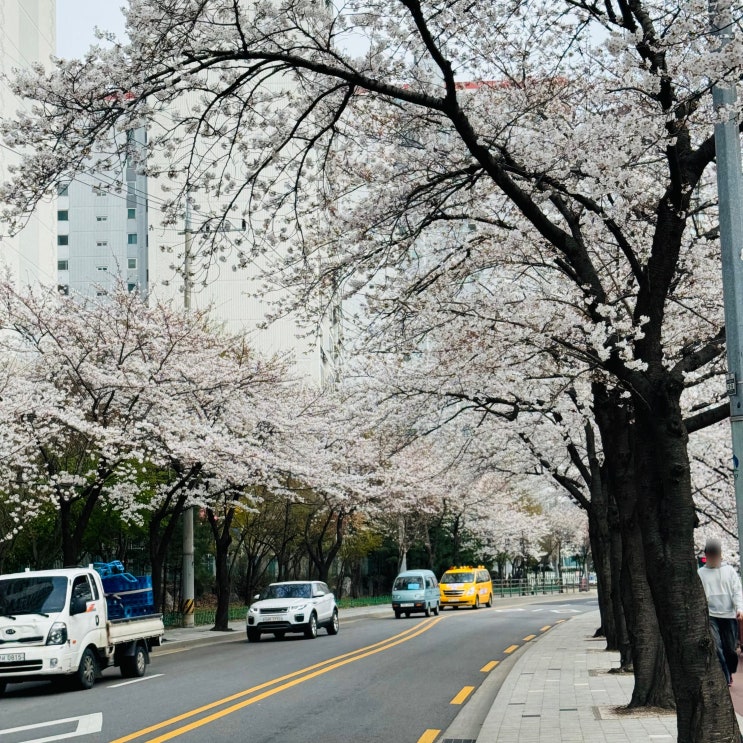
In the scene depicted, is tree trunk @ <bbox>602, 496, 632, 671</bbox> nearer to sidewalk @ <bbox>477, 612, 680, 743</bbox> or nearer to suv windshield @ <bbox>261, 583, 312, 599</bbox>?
sidewalk @ <bbox>477, 612, 680, 743</bbox>

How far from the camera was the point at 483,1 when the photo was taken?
27.3ft

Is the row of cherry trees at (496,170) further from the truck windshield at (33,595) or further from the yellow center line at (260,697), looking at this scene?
the truck windshield at (33,595)

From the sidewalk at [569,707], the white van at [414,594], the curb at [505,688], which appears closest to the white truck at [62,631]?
the curb at [505,688]

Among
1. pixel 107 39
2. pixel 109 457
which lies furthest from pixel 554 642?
pixel 107 39

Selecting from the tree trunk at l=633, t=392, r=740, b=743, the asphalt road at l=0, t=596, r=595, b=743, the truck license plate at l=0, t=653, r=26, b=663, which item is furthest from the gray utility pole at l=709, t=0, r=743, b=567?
the truck license plate at l=0, t=653, r=26, b=663

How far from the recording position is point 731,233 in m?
6.32

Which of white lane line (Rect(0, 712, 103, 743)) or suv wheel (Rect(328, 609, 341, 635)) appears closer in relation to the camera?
white lane line (Rect(0, 712, 103, 743))

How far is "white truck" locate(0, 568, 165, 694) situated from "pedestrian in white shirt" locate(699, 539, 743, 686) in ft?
31.1

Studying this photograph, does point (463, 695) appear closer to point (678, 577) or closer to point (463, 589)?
point (678, 577)

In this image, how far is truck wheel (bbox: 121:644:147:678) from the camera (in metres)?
16.5

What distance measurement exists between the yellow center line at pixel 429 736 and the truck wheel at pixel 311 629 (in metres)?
16.1

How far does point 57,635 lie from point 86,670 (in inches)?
37.1

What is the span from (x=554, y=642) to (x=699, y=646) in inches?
670

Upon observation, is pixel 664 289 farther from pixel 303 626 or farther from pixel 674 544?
pixel 303 626
